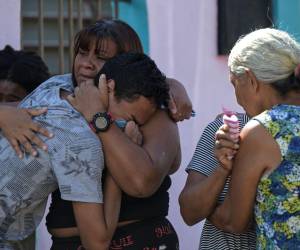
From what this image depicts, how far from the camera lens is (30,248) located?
124 inches

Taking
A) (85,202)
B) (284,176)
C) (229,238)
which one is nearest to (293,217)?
(284,176)

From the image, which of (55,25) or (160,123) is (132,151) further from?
(55,25)

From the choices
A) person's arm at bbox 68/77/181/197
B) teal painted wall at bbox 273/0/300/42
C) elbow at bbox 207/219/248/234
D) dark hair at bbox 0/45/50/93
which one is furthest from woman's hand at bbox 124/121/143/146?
teal painted wall at bbox 273/0/300/42

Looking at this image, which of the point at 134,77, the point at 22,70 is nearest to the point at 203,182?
the point at 134,77

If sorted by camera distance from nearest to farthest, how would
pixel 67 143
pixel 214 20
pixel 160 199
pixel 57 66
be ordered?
pixel 67 143 < pixel 160 199 < pixel 57 66 < pixel 214 20

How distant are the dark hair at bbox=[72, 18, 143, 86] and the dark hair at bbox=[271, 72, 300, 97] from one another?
583 millimetres

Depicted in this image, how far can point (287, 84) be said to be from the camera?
2.82 m

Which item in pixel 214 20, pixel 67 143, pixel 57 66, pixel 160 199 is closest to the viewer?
pixel 67 143

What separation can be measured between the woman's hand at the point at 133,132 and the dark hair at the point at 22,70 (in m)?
0.66

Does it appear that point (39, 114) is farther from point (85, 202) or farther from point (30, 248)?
point (30, 248)

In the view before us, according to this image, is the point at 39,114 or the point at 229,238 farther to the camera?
the point at 229,238

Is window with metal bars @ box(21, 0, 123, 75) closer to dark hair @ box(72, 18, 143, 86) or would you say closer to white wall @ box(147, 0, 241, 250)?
white wall @ box(147, 0, 241, 250)

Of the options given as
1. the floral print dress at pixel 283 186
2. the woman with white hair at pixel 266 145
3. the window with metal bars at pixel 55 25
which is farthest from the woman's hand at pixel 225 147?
the window with metal bars at pixel 55 25

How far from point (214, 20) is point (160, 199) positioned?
2369mm
